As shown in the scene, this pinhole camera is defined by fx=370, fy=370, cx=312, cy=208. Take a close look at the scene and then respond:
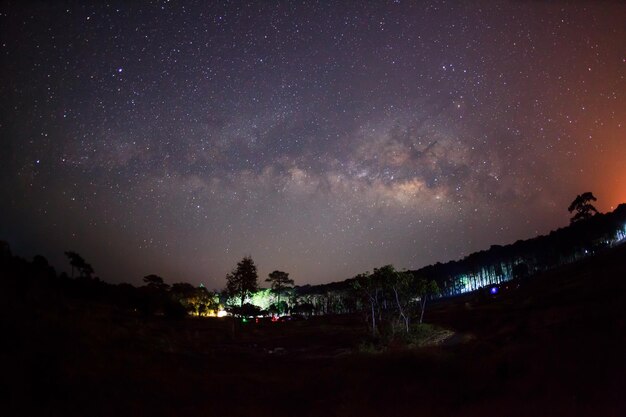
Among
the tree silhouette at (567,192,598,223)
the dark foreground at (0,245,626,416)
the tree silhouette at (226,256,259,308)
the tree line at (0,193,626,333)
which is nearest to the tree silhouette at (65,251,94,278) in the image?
the tree line at (0,193,626,333)

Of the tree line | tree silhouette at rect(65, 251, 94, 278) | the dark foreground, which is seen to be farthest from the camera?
tree silhouette at rect(65, 251, 94, 278)

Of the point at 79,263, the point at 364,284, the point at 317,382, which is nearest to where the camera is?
the point at 317,382

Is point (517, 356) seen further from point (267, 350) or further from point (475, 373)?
point (267, 350)

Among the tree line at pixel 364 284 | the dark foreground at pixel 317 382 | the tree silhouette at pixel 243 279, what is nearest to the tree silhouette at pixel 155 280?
the tree line at pixel 364 284

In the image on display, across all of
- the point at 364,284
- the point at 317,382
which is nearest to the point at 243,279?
the point at 364,284

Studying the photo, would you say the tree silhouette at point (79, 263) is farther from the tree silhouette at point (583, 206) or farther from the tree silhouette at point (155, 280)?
the tree silhouette at point (583, 206)

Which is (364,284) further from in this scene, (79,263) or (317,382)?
(79,263)

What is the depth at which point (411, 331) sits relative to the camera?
39969 mm

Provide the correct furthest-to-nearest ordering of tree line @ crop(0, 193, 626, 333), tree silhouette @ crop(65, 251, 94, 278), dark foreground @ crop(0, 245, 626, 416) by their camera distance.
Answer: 1. tree silhouette @ crop(65, 251, 94, 278)
2. tree line @ crop(0, 193, 626, 333)
3. dark foreground @ crop(0, 245, 626, 416)

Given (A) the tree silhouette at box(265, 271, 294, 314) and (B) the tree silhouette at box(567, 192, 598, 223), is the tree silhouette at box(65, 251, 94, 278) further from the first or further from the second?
(B) the tree silhouette at box(567, 192, 598, 223)

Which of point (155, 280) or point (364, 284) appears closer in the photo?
point (364, 284)

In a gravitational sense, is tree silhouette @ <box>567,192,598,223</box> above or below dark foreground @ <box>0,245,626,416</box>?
above

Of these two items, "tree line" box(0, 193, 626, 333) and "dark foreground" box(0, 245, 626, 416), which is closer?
"dark foreground" box(0, 245, 626, 416)

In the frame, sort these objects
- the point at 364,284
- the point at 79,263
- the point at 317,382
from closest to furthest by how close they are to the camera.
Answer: the point at 317,382 → the point at 364,284 → the point at 79,263
